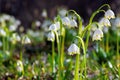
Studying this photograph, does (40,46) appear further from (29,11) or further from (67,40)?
(29,11)

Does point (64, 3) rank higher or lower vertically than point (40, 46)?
higher

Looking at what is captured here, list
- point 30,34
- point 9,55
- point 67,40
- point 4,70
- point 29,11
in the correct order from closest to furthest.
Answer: point 4,70 < point 9,55 < point 67,40 < point 30,34 < point 29,11

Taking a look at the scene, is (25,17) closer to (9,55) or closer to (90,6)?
(90,6)

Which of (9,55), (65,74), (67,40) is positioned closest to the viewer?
(65,74)

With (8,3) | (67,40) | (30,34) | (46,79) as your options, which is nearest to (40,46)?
(67,40)

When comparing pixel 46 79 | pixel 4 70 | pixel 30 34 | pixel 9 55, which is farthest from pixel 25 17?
pixel 46 79

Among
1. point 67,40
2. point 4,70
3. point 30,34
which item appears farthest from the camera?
point 30,34

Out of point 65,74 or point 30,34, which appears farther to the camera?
point 30,34
